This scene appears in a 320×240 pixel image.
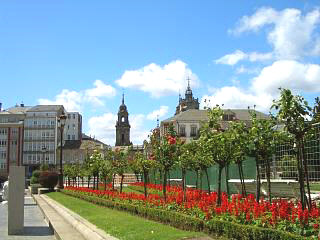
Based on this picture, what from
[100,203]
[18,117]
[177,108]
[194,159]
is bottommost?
Answer: [100,203]

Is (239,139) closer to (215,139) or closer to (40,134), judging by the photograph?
(215,139)

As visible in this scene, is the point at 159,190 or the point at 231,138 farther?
the point at 159,190

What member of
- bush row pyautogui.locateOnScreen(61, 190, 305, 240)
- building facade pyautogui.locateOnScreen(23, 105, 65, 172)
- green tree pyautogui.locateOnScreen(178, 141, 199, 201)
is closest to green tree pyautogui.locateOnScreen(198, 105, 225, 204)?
bush row pyautogui.locateOnScreen(61, 190, 305, 240)

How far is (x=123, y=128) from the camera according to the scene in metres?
136

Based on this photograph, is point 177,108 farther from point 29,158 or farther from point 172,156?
point 172,156

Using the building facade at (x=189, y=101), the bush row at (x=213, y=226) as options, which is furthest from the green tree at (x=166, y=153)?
the building facade at (x=189, y=101)

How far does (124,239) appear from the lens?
905 centimetres

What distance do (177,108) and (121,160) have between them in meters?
133

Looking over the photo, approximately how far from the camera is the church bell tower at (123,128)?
136 metres

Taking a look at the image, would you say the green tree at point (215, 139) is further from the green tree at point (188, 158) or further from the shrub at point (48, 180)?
the shrub at point (48, 180)

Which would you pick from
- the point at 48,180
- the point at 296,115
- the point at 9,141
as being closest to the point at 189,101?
the point at 9,141

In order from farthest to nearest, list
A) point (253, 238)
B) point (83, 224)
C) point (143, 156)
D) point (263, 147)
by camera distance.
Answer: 1. point (143, 156)
2. point (263, 147)
3. point (83, 224)
4. point (253, 238)

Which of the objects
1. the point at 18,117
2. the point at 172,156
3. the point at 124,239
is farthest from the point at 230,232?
the point at 18,117

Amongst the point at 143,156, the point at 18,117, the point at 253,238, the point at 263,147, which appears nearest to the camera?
the point at 253,238
